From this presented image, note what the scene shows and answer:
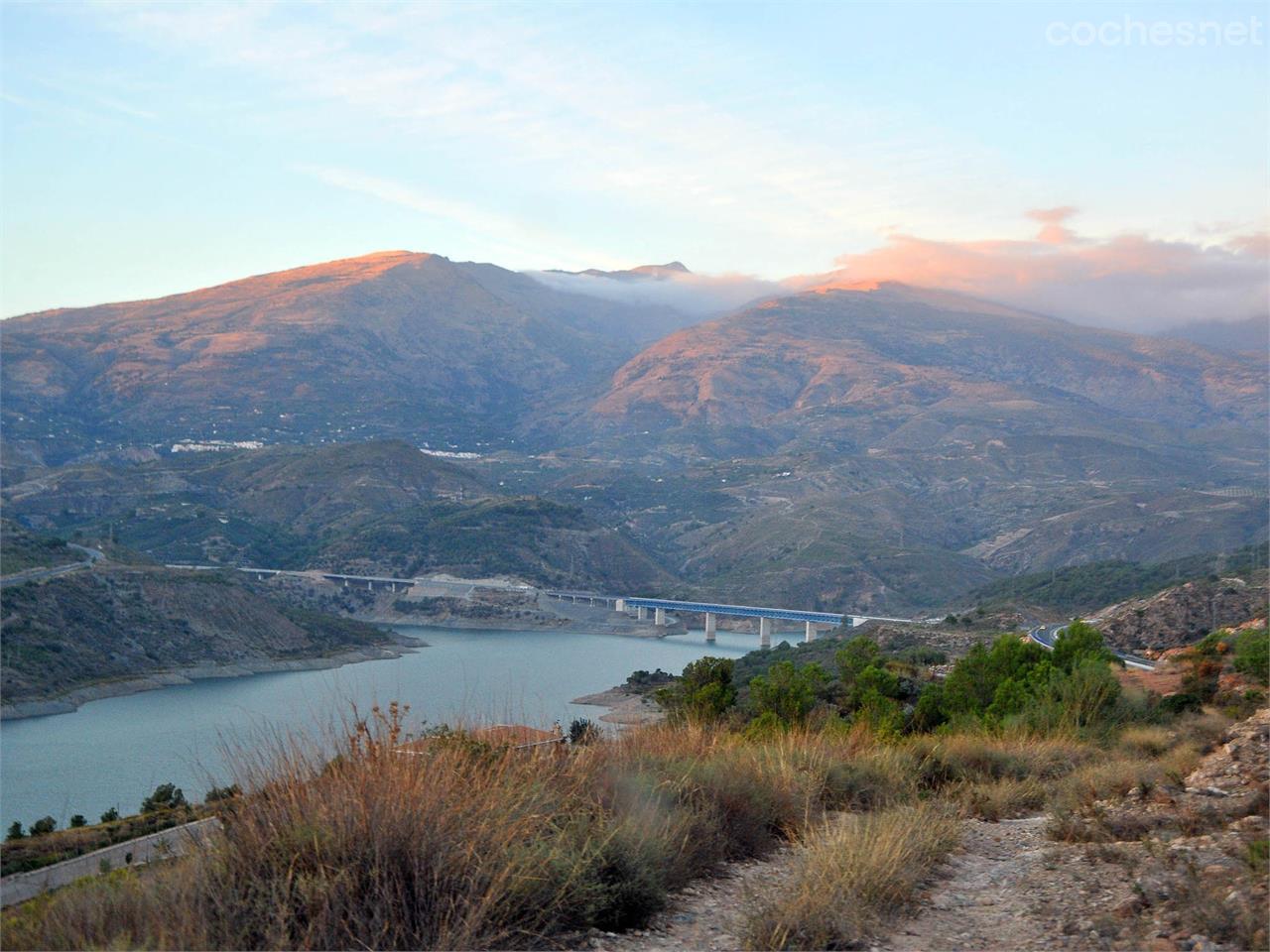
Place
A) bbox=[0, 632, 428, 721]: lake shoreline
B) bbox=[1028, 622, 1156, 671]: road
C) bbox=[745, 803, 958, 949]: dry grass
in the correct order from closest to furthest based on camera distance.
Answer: bbox=[745, 803, 958, 949]: dry grass < bbox=[1028, 622, 1156, 671]: road < bbox=[0, 632, 428, 721]: lake shoreline

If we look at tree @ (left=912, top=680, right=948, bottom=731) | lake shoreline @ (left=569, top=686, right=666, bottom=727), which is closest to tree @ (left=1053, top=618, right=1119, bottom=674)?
tree @ (left=912, top=680, right=948, bottom=731)

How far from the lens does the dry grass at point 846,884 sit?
5062mm

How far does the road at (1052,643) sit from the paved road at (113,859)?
17923 millimetres

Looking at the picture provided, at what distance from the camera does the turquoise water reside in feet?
119

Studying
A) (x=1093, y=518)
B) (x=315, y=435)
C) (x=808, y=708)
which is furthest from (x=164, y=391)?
(x=808, y=708)

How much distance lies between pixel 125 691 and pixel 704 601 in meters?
46.1

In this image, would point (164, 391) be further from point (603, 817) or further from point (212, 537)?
point (603, 817)

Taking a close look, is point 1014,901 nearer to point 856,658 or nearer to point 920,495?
point 856,658

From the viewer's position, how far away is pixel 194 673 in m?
63.0

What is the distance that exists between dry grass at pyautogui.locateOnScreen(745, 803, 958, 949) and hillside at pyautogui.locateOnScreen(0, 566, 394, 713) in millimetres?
53257

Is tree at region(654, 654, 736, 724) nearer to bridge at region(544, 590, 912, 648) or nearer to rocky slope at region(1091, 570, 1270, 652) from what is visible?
rocky slope at region(1091, 570, 1270, 652)

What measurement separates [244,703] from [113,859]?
4617cm

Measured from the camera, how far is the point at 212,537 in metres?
99.6

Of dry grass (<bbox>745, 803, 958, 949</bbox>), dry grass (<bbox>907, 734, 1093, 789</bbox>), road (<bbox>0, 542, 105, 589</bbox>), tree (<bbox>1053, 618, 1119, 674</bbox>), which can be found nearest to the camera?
dry grass (<bbox>745, 803, 958, 949</bbox>)
